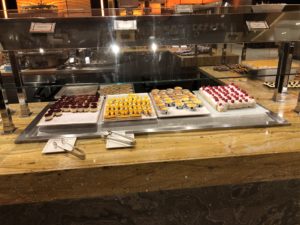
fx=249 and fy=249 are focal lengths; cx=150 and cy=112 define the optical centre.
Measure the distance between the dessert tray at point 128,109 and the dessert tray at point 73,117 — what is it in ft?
0.17

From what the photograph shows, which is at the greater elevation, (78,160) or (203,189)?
(78,160)

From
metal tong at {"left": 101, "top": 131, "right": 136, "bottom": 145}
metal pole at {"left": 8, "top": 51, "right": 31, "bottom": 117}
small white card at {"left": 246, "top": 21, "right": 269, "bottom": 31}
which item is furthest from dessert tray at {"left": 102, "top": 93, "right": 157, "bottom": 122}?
small white card at {"left": 246, "top": 21, "right": 269, "bottom": 31}

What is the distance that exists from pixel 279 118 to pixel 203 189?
57 centimetres

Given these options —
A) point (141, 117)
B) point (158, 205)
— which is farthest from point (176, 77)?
point (158, 205)

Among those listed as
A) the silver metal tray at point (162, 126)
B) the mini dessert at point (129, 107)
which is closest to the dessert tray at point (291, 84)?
the silver metal tray at point (162, 126)

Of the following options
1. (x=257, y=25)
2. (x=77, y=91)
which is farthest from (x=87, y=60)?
(x=257, y=25)

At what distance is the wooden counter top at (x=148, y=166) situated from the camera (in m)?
0.99

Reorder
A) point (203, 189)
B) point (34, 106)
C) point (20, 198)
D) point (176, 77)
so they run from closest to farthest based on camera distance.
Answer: point (20, 198) < point (203, 189) < point (176, 77) < point (34, 106)

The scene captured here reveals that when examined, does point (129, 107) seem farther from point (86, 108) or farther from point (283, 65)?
point (283, 65)

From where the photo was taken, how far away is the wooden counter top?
0.99 meters

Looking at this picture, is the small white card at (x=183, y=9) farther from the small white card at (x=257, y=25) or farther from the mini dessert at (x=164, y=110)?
the mini dessert at (x=164, y=110)

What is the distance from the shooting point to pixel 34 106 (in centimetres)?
162

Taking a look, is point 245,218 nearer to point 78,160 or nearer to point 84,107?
point 78,160

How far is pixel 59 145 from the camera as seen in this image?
1.10 metres
